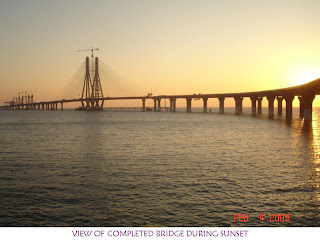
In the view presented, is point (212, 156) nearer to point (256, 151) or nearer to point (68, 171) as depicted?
point (256, 151)

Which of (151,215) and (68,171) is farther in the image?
(68,171)

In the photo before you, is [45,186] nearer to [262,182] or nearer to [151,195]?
[151,195]

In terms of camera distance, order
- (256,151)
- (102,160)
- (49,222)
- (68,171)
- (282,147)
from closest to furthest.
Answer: (49,222) < (68,171) < (102,160) < (256,151) < (282,147)

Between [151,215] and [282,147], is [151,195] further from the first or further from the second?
[282,147]

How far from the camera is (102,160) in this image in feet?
95.6

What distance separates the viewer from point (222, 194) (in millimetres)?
17859

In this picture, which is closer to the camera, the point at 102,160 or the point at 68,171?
the point at 68,171

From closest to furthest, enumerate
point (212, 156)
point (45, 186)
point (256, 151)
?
point (45, 186)
point (212, 156)
point (256, 151)

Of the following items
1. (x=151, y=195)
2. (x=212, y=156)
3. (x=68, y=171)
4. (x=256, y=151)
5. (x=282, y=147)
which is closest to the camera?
(x=151, y=195)
